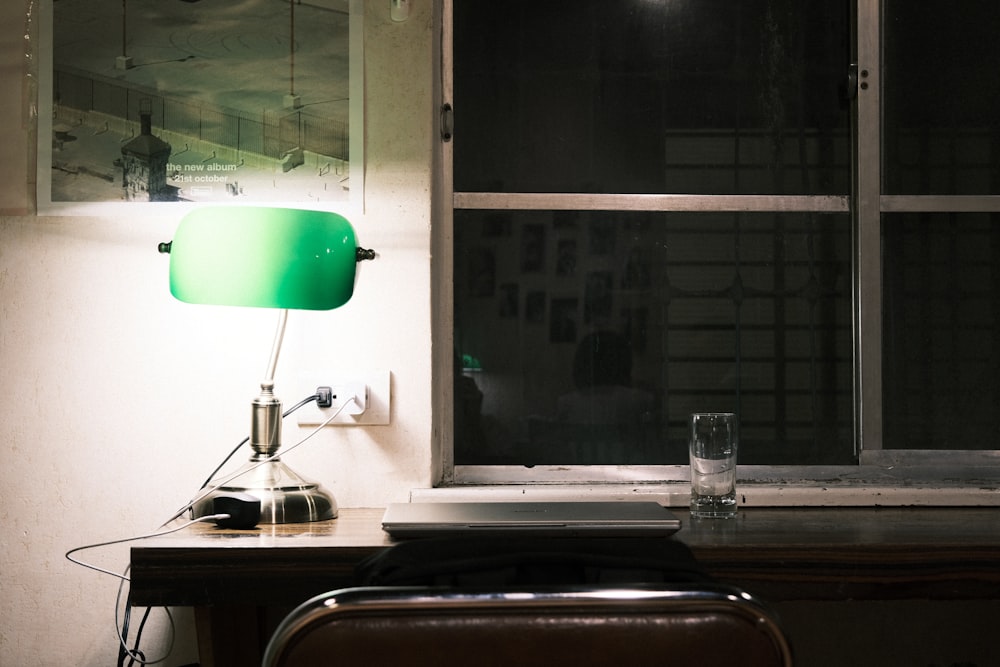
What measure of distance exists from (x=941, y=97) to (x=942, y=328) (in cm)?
54

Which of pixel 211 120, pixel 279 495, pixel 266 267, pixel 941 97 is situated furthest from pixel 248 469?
pixel 941 97

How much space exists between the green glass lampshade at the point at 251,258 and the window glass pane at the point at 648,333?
53cm

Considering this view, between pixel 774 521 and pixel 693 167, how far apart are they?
843 mm

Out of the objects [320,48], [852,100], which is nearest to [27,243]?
[320,48]

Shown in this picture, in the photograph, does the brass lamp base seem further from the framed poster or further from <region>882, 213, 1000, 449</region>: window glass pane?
<region>882, 213, 1000, 449</region>: window glass pane

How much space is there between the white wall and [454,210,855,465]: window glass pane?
0.72ft

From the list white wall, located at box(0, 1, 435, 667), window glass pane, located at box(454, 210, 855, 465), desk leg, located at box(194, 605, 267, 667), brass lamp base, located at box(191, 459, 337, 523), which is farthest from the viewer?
window glass pane, located at box(454, 210, 855, 465)

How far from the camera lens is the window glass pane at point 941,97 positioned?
2.16 metres

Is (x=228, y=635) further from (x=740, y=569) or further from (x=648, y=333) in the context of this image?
(x=648, y=333)

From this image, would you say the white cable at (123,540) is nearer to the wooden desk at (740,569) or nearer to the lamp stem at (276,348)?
the wooden desk at (740,569)

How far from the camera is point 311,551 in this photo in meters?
1.48

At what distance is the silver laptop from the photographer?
1.54 meters

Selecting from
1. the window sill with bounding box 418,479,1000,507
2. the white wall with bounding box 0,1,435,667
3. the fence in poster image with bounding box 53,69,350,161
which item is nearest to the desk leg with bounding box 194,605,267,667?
the white wall with bounding box 0,1,435,667

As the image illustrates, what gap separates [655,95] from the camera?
2.18m
